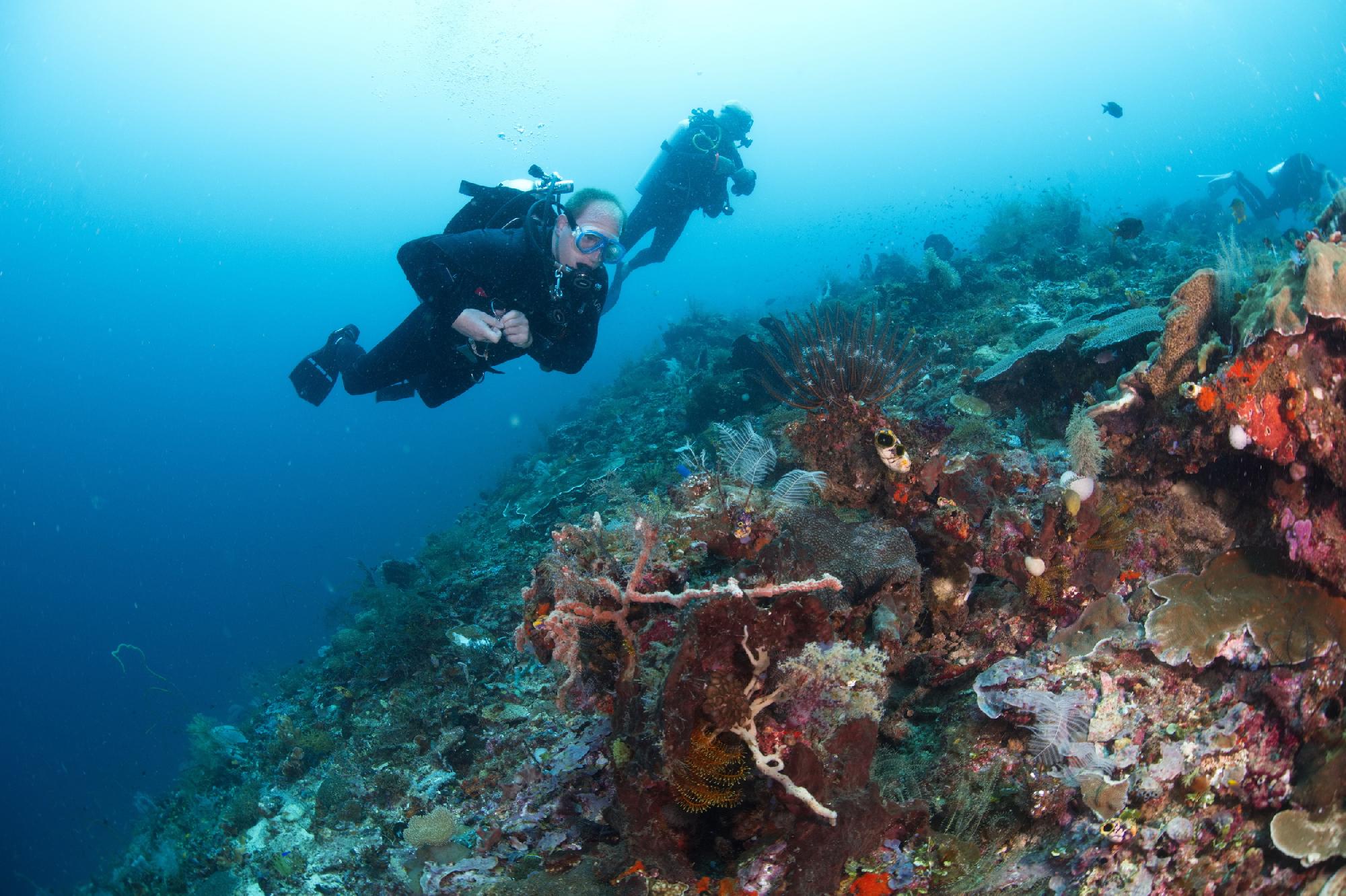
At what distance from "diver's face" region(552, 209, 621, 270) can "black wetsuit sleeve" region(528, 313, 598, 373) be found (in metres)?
0.61

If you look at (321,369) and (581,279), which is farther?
(321,369)

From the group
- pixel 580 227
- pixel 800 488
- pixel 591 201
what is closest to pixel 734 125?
pixel 591 201

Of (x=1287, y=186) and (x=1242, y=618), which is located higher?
(x=1242, y=618)

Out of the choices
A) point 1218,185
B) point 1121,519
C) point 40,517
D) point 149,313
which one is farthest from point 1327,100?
point 40,517

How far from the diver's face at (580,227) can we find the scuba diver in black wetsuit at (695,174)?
846cm

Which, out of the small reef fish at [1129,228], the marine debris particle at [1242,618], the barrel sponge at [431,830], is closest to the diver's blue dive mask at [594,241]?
the barrel sponge at [431,830]

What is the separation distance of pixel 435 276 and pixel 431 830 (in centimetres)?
495

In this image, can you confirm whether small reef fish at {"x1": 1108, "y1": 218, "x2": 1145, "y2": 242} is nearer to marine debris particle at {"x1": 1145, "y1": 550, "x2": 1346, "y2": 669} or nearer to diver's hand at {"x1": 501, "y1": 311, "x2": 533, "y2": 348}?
marine debris particle at {"x1": 1145, "y1": 550, "x2": 1346, "y2": 669}

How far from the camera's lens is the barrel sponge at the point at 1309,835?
218 centimetres

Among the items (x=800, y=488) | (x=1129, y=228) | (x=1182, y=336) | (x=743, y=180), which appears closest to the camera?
(x=1182, y=336)

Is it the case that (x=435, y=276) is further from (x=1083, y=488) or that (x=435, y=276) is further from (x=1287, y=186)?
(x=1287, y=186)

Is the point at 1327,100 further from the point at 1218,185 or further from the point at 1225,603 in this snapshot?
the point at 1225,603

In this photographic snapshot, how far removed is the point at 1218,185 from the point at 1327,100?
134 m

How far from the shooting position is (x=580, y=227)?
19.5 feet
